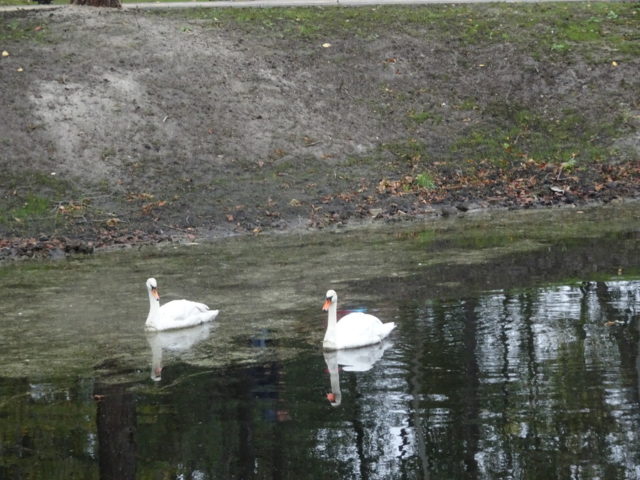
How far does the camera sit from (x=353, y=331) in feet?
39.6

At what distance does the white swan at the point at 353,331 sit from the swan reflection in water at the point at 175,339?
1.51 metres

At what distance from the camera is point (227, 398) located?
34.3 ft

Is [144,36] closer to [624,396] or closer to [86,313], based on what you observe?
[86,313]

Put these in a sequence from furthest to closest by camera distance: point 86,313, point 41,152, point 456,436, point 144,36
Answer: point 144,36 < point 41,152 < point 86,313 < point 456,436

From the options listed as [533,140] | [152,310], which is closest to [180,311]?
[152,310]

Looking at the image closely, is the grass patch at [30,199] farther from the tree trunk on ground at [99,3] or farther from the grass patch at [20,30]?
the tree trunk on ground at [99,3]

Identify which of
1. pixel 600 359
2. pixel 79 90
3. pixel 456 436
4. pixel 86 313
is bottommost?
pixel 456 436

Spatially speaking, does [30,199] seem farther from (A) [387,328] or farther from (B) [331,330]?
(A) [387,328]

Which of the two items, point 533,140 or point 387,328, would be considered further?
point 533,140

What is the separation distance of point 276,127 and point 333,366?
12.2 metres

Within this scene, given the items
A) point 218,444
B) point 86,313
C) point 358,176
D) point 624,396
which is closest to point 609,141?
point 358,176

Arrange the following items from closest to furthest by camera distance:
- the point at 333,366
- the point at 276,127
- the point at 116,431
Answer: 1. the point at 116,431
2. the point at 333,366
3. the point at 276,127

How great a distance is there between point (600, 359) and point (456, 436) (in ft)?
8.07

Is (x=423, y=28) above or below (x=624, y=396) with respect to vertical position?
above
